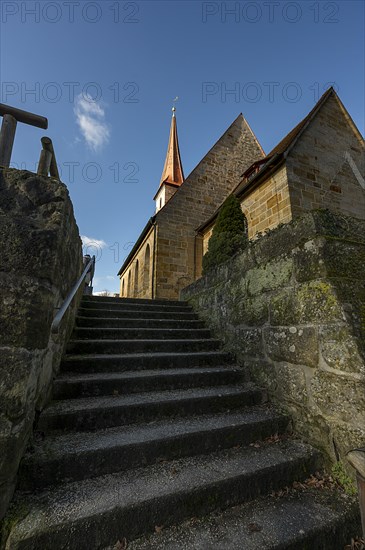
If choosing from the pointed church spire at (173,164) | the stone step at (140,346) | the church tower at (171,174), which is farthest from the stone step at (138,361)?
the pointed church spire at (173,164)

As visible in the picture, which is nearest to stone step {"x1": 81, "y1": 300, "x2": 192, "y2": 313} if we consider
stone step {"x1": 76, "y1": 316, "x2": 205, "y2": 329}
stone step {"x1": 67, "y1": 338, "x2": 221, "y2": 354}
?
stone step {"x1": 76, "y1": 316, "x2": 205, "y2": 329}

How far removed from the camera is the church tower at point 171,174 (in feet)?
58.9

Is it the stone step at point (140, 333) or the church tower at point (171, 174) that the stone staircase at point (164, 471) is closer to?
the stone step at point (140, 333)

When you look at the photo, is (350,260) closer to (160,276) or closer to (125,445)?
(125,445)

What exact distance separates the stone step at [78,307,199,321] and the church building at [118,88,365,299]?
2223 millimetres

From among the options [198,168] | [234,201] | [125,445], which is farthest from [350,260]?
[198,168]

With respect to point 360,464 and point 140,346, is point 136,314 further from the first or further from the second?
point 360,464

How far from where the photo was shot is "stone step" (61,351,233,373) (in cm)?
247

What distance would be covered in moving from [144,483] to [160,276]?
780cm

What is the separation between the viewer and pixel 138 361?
267 cm

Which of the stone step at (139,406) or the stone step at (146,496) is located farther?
the stone step at (139,406)

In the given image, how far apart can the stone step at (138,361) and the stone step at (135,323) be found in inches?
30.8

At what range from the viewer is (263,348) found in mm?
2498

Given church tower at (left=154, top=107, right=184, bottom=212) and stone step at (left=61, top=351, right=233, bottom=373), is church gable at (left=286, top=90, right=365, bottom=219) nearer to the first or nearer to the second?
stone step at (left=61, top=351, right=233, bottom=373)
